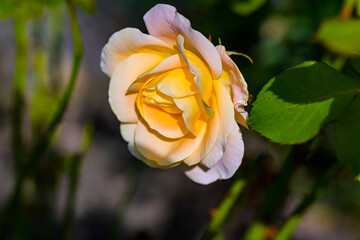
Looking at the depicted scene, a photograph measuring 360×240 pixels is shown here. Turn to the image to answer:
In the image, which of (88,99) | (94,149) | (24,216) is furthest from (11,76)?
(24,216)

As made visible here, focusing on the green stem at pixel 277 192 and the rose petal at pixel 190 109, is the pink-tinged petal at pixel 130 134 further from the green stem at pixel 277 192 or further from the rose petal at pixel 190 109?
the green stem at pixel 277 192

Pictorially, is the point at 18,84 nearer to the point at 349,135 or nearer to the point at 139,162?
the point at 139,162

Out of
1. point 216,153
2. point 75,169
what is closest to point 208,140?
point 216,153

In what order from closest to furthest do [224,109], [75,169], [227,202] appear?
1. [224,109]
2. [227,202]
3. [75,169]

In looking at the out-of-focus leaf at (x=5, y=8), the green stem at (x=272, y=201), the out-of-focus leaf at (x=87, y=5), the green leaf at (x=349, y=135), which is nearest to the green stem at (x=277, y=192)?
the green stem at (x=272, y=201)

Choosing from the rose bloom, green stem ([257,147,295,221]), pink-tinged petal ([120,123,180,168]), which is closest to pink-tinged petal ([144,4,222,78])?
the rose bloom

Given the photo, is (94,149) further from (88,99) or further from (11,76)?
(11,76)
